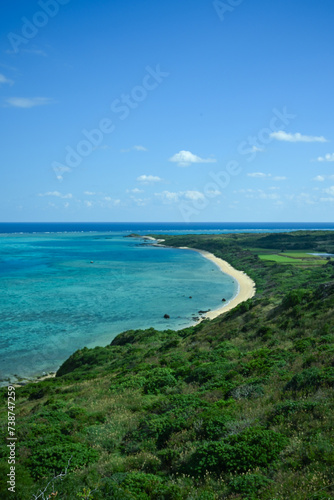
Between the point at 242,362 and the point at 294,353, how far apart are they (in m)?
2.52

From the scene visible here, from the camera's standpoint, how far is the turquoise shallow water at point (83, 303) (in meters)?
33.7

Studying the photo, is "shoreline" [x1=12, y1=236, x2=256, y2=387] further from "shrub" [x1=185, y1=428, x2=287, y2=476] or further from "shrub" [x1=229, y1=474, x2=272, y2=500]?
"shrub" [x1=229, y1=474, x2=272, y2=500]

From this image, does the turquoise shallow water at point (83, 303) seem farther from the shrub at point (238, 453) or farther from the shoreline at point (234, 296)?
the shrub at point (238, 453)

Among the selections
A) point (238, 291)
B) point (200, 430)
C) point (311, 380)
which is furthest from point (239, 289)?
point (200, 430)

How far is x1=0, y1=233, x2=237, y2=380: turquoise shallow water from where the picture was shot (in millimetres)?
33688

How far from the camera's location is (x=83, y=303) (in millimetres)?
52719

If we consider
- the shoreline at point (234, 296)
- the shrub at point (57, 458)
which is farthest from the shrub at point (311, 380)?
the shoreline at point (234, 296)

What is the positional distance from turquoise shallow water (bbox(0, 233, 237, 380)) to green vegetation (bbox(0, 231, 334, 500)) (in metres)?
14.5

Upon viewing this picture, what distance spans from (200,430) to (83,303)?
45924 millimetres

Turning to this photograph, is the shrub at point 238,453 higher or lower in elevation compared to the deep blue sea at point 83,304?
higher

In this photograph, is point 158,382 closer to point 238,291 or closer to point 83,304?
point 83,304

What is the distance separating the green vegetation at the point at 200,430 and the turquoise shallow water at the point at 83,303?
570 inches

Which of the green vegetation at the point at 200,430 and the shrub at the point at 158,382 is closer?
the green vegetation at the point at 200,430

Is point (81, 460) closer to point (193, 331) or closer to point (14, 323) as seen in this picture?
point (193, 331)
